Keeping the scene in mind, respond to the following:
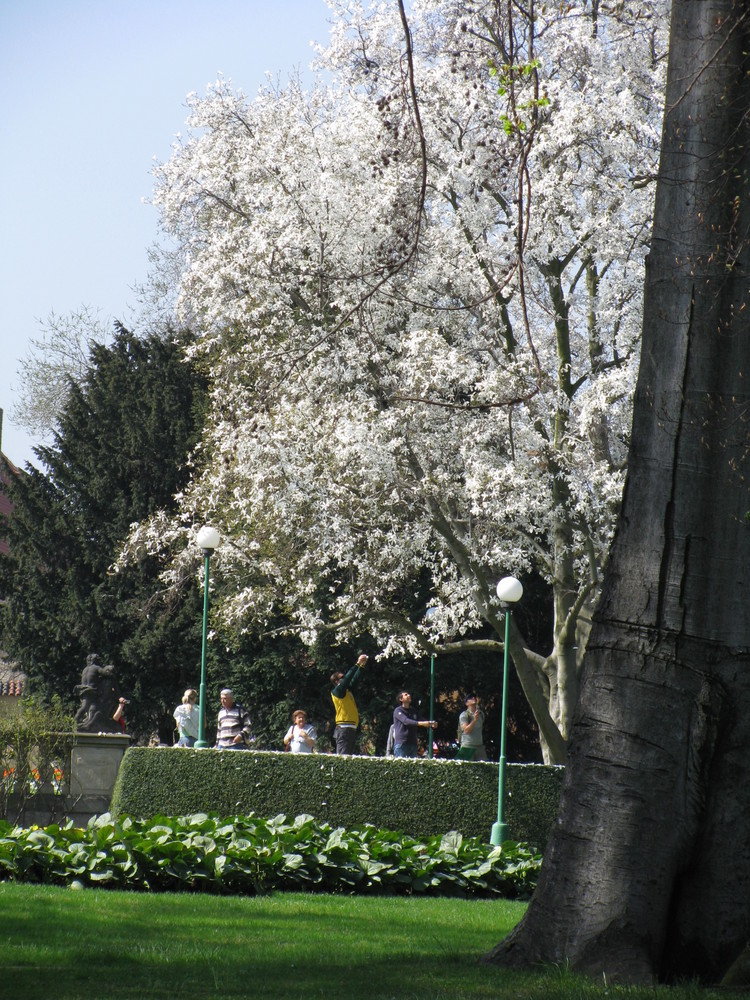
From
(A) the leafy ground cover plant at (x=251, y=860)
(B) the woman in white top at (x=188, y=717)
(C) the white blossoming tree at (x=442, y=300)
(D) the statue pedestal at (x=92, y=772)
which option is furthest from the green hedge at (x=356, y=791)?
(C) the white blossoming tree at (x=442, y=300)

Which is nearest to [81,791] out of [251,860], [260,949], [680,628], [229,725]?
[229,725]

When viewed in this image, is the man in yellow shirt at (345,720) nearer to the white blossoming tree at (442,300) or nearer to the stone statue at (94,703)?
the white blossoming tree at (442,300)

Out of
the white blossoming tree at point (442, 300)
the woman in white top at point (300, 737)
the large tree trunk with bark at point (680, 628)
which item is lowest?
the woman in white top at point (300, 737)

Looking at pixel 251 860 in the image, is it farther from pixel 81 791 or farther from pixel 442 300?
pixel 442 300

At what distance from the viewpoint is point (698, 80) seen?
5367 millimetres

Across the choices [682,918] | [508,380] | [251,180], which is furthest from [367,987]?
[251,180]

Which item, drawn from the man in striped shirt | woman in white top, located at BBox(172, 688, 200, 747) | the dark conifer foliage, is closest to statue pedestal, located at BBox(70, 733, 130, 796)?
woman in white top, located at BBox(172, 688, 200, 747)

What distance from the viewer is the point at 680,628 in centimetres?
498

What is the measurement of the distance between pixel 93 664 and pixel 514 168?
10970 mm

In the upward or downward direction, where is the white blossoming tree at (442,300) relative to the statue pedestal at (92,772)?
upward

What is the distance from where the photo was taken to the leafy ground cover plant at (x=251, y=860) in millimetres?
8766

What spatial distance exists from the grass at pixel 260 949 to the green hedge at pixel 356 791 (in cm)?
424

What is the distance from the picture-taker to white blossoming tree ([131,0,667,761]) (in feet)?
54.9

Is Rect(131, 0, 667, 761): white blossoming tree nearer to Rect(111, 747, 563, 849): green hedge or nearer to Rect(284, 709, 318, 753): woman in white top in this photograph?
Rect(284, 709, 318, 753): woman in white top
